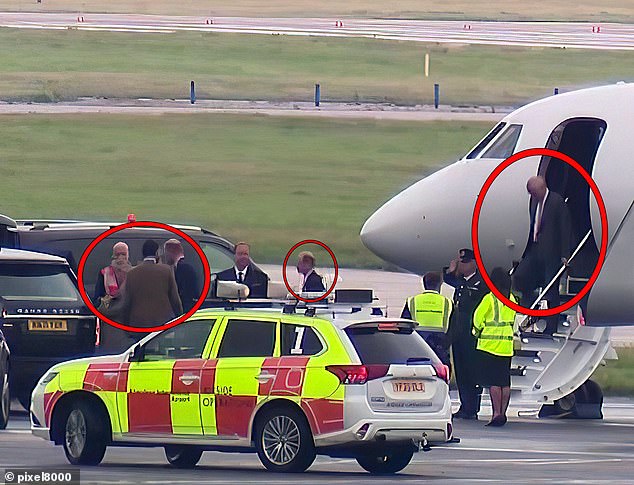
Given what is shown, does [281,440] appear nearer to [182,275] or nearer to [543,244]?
[182,275]

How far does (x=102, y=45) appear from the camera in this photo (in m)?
69.3

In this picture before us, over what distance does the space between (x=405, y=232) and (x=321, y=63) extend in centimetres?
4657

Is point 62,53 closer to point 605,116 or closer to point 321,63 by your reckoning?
point 321,63

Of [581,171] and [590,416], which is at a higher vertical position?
[581,171]

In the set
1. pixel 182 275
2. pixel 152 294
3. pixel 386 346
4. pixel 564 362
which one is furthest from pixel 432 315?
pixel 386 346

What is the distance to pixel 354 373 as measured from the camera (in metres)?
14.7

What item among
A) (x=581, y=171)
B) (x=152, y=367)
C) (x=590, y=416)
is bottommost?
(x=590, y=416)

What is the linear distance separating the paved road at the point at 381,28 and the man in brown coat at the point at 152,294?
51.0m

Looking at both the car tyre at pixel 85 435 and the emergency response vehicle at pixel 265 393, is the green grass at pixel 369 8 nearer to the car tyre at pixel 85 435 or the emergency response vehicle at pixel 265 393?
the emergency response vehicle at pixel 265 393

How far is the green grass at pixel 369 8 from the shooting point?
276 feet

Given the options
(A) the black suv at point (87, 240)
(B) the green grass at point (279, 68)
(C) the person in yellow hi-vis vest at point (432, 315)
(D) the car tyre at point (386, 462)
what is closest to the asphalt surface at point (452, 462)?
(D) the car tyre at point (386, 462)

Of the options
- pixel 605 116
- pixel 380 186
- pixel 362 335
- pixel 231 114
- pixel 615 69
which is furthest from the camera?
pixel 615 69

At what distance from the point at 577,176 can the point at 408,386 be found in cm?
646

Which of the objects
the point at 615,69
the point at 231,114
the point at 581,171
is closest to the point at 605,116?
the point at 581,171
